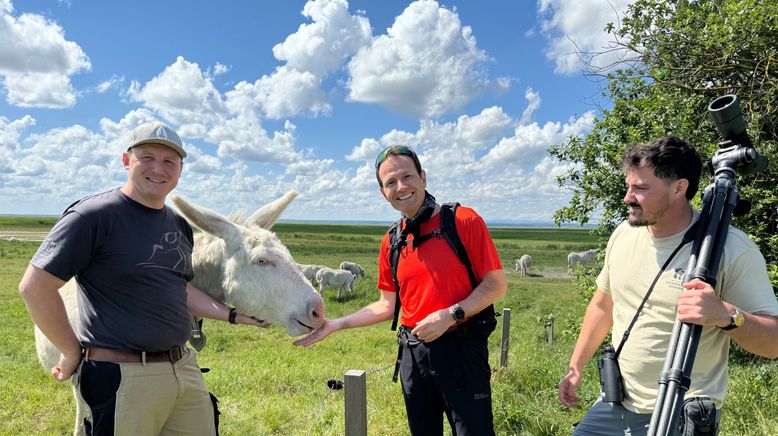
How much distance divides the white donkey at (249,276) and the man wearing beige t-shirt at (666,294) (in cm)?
185

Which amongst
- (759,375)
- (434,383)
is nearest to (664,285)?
(434,383)

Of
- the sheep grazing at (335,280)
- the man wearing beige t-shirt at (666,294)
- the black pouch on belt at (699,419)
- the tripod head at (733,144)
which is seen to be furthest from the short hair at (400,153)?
the sheep grazing at (335,280)

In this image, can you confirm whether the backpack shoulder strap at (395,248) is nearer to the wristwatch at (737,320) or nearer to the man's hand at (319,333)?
the man's hand at (319,333)

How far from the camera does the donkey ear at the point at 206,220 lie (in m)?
2.85

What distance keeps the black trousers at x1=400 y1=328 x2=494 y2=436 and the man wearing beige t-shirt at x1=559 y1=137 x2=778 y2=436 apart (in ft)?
2.00

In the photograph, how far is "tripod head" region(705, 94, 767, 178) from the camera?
1.99m

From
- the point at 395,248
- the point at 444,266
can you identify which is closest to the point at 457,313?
the point at 444,266

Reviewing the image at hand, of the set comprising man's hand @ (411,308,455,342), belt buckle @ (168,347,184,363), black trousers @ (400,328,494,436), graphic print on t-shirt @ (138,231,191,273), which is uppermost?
graphic print on t-shirt @ (138,231,191,273)

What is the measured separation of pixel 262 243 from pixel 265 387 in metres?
5.10

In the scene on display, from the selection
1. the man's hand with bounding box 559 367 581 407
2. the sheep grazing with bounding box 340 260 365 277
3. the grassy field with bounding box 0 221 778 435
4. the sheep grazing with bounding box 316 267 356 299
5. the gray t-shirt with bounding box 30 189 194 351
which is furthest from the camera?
the sheep grazing with bounding box 340 260 365 277

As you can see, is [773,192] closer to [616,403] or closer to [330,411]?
[616,403]

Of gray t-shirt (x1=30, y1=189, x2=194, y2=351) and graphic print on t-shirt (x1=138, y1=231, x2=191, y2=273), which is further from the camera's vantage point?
graphic print on t-shirt (x1=138, y1=231, x2=191, y2=273)

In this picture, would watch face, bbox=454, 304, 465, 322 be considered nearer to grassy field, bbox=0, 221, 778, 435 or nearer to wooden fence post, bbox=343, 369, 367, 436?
wooden fence post, bbox=343, 369, 367, 436

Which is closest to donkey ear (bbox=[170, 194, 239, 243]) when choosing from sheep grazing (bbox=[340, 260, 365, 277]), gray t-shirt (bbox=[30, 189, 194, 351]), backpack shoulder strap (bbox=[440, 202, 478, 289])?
gray t-shirt (bbox=[30, 189, 194, 351])
